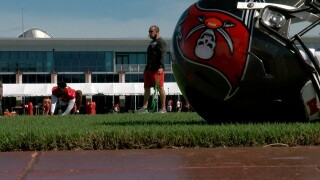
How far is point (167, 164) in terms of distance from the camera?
13.7 feet

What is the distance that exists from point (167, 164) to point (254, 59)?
8.21 feet

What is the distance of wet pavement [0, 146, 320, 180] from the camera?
3.72m

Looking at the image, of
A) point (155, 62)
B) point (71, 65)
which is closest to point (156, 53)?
point (155, 62)

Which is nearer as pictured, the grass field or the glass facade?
the grass field

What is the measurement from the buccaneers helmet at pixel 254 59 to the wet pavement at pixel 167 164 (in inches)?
55.2

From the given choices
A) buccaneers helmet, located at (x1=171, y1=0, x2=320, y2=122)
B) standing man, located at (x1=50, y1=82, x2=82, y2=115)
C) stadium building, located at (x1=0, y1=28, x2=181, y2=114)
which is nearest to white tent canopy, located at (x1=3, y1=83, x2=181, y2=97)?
stadium building, located at (x1=0, y1=28, x2=181, y2=114)

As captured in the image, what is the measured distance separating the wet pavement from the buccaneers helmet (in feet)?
4.60

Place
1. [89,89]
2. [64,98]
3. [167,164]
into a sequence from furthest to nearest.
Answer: [89,89] → [64,98] → [167,164]

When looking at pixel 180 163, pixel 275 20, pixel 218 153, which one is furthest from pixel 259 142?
pixel 275 20

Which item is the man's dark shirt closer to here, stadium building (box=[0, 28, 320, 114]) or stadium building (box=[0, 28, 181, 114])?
stadium building (box=[0, 28, 320, 114])

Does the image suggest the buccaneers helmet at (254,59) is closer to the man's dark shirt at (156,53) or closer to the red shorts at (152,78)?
the man's dark shirt at (156,53)

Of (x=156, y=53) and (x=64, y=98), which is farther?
(x=64, y=98)

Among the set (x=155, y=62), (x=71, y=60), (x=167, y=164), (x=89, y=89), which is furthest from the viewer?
(x=71, y=60)

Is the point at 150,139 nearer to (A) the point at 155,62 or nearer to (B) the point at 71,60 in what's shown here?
(A) the point at 155,62
